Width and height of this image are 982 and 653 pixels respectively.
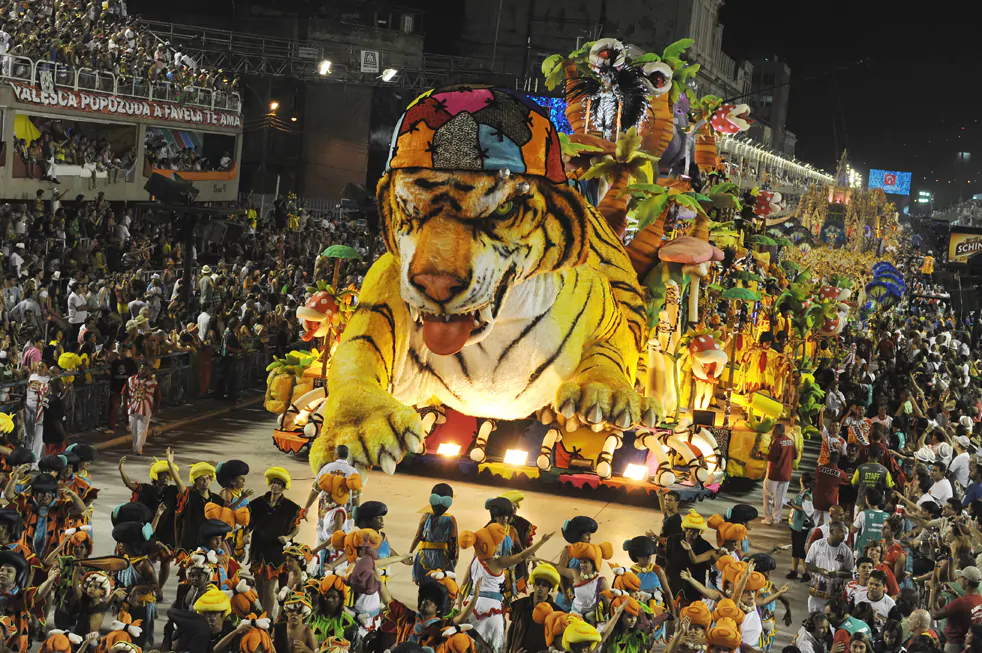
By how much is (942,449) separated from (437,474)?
4.88 m

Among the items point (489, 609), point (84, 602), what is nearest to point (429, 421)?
point (489, 609)

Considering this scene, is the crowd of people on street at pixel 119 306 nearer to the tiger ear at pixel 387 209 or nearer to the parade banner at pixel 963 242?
the tiger ear at pixel 387 209

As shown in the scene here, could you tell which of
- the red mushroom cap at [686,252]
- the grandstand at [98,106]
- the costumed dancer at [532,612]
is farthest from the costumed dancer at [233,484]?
Result: the grandstand at [98,106]

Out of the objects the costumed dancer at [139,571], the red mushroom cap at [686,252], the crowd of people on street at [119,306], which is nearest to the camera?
the costumed dancer at [139,571]

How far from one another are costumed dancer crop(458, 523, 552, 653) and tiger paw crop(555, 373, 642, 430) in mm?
3331

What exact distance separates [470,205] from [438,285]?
0.78 meters

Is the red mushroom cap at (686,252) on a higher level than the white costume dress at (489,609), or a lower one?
higher

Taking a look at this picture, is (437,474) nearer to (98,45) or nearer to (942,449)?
(942,449)

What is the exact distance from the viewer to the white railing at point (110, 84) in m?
21.0

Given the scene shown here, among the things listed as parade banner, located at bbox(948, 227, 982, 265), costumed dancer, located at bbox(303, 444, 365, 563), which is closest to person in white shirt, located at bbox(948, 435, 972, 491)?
costumed dancer, located at bbox(303, 444, 365, 563)

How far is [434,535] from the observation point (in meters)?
7.99

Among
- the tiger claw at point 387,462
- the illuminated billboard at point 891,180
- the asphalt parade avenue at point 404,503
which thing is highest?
the illuminated billboard at point 891,180

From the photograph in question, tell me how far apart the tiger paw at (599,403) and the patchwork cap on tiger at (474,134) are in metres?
1.87

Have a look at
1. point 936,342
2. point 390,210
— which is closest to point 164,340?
point 390,210
